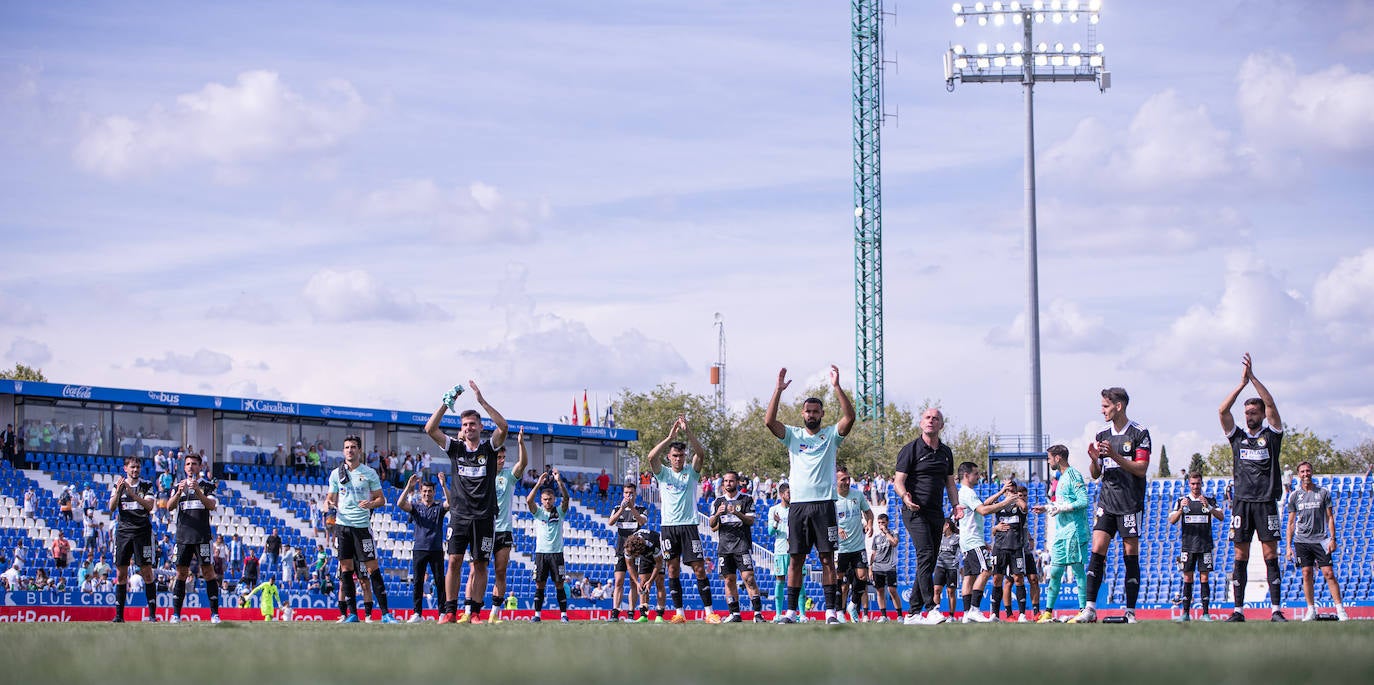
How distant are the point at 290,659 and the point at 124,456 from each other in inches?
1488

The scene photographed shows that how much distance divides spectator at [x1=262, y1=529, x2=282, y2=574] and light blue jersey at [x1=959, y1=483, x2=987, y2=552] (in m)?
20.1

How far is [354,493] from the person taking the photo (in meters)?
18.6

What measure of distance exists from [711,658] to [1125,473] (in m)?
9.22

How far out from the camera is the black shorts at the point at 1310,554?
16.9m

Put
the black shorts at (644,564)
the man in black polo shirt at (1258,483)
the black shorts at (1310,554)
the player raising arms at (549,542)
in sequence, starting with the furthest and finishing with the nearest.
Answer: the black shorts at (644,564), the player raising arms at (549,542), the black shorts at (1310,554), the man in black polo shirt at (1258,483)

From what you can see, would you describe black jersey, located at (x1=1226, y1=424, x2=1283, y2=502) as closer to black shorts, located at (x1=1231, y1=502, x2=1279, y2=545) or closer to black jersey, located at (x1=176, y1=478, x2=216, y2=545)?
black shorts, located at (x1=1231, y1=502, x2=1279, y2=545)

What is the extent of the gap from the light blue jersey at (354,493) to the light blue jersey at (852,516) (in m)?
6.18

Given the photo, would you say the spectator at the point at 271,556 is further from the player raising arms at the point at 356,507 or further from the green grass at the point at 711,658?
the green grass at the point at 711,658

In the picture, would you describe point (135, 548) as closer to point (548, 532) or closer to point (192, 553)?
point (192, 553)

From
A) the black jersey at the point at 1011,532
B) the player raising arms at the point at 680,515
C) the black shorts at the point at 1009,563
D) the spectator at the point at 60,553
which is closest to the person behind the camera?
the player raising arms at the point at 680,515

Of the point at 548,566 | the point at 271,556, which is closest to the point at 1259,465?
the point at 548,566

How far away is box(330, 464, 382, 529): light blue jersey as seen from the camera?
18.6 m

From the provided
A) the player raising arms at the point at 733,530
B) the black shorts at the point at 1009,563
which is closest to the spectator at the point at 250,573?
the player raising arms at the point at 733,530

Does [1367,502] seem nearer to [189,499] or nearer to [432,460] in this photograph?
[432,460]
